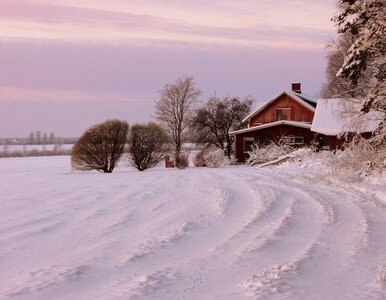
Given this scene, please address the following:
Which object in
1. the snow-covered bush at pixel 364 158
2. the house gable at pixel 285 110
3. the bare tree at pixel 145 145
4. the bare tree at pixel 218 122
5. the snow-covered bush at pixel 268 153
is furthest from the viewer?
the bare tree at pixel 218 122

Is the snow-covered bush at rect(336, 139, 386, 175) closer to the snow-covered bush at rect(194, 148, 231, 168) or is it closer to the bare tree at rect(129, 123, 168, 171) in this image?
the bare tree at rect(129, 123, 168, 171)

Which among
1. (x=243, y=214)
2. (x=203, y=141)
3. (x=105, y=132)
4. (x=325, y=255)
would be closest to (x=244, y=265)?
(x=325, y=255)

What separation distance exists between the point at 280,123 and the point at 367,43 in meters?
33.2

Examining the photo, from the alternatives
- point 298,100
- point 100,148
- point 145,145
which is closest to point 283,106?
point 298,100

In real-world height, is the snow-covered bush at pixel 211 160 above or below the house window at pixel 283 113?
below

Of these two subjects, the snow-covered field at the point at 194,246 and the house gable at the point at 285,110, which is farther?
the house gable at the point at 285,110

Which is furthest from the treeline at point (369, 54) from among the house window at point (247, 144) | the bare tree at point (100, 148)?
the house window at point (247, 144)

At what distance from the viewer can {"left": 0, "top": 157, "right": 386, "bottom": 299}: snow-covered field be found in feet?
21.5

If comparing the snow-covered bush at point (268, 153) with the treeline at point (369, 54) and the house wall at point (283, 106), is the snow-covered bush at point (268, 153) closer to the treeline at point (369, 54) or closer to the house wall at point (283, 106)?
the house wall at point (283, 106)

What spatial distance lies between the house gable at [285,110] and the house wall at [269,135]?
280cm

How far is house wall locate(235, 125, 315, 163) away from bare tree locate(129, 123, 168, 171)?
8440 millimetres

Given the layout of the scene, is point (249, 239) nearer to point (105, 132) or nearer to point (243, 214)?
point (243, 214)

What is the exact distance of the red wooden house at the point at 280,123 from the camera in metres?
46.1

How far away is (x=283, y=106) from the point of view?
5016 cm
